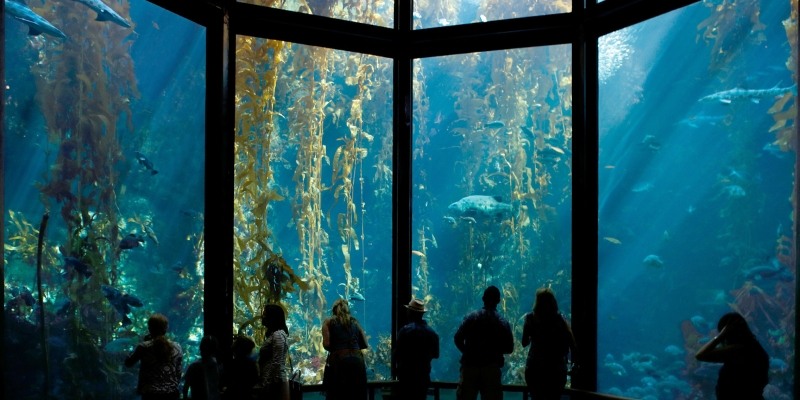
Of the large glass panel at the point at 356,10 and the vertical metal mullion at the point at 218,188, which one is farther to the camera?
the large glass panel at the point at 356,10

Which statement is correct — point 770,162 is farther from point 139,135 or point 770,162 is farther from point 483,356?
point 483,356

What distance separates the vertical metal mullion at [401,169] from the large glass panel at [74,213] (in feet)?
7.03

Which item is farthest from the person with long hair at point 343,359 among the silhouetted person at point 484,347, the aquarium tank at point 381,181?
the aquarium tank at point 381,181

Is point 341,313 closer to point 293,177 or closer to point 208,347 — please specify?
point 208,347

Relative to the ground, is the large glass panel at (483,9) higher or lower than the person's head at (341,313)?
higher

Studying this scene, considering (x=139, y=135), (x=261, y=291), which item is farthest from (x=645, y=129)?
(x=261, y=291)

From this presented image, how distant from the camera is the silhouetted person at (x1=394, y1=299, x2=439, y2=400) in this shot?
Result: 16.4ft

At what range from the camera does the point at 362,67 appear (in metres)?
7.51

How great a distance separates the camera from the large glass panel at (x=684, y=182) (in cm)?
1914

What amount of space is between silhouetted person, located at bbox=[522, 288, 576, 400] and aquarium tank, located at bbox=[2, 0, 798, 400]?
1125mm

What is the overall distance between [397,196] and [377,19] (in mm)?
1946

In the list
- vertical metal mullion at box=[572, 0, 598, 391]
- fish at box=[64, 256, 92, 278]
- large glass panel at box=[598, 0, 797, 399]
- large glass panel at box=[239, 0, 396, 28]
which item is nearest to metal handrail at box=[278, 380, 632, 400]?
vertical metal mullion at box=[572, 0, 598, 391]

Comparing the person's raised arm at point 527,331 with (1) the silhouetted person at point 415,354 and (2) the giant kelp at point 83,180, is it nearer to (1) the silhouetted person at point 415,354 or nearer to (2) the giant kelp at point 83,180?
(1) the silhouetted person at point 415,354

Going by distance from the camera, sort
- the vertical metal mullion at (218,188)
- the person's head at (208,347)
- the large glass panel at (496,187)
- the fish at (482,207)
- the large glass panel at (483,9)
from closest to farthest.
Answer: the person's head at (208,347), the vertical metal mullion at (218,188), the fish at (482,207), the large glass panel at (483,9), the large glass panel at (496,187)
